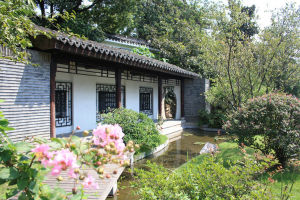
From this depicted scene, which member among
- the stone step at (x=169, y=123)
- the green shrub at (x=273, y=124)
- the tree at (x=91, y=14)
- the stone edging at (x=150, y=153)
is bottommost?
the stone edging at (x=150, y=153)

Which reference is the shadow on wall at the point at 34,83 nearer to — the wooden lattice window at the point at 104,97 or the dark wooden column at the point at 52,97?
the dark wooden column at the point at 52,97

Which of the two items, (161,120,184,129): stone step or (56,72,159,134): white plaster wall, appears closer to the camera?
(56,72,159,134): white plaster wall

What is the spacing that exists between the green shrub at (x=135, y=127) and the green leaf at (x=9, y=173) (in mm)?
4832

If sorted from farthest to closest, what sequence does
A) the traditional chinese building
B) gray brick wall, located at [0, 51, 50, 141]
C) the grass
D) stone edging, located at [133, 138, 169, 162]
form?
stone edging, located at [133, 138, 169, 162] → the traditional chinese building → gray brick wall, located at [0, 51, 50, 141] → the grass

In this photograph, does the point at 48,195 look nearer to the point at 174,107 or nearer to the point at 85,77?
the point at 85,77

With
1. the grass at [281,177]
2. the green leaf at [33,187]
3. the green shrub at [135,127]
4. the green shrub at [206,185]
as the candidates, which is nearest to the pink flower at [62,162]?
the green leaf at [33,187]

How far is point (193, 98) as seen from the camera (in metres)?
13.9

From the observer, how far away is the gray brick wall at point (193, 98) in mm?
13547

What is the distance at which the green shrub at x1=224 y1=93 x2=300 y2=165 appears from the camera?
14.3 feet

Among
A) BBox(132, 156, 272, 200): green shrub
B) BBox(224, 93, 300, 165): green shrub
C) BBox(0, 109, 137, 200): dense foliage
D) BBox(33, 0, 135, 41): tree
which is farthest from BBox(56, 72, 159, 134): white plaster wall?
BBox(0, 109, 137, 200): dense foliage

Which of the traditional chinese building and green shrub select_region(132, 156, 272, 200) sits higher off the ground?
the traditional chinese building

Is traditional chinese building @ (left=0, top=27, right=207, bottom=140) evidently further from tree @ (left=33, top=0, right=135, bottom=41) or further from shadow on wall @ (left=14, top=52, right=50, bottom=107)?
tree @ (left=33, top=0, right=135, bottom=41)

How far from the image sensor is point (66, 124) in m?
7.50

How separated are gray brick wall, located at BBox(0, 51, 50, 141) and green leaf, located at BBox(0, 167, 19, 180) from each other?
431cm
